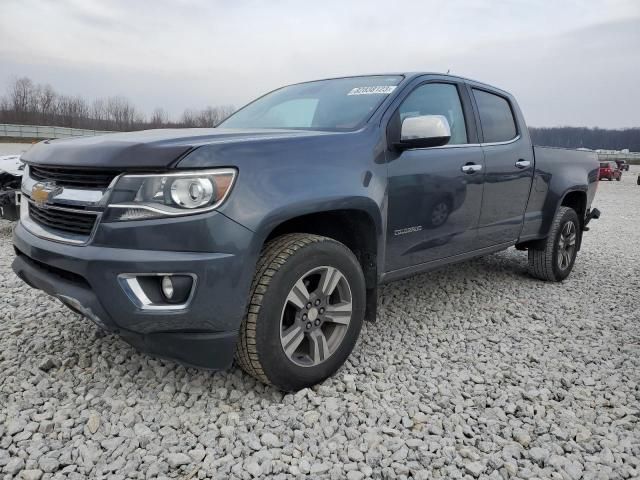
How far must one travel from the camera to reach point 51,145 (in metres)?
2.52

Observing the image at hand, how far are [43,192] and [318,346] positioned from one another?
1569 millimetres

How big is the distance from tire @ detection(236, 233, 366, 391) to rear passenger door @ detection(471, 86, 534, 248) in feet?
5.05

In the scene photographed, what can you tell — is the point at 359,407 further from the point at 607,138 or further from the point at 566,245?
the point at 607,138

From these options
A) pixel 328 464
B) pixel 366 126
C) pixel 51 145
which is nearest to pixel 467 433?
pixel 328 464

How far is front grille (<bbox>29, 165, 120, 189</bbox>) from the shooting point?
7.02 ft

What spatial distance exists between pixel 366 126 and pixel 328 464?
175 cm

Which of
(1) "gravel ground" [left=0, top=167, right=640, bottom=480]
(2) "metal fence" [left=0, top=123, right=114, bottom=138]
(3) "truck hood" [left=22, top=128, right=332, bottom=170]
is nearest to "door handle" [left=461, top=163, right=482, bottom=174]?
(1) "gravel ground" [left=0, top=167, right=640, bottom=480]

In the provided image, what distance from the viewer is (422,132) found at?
110 inches

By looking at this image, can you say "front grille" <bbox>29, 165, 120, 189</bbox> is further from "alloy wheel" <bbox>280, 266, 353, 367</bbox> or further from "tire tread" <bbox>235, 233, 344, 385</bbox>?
"alloy wheel" <bbox>280, 266, 353, 367</bbox>

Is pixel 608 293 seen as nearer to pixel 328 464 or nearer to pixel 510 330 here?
pixel 510 330

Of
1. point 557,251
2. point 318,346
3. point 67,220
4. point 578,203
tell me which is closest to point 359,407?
point 318,346

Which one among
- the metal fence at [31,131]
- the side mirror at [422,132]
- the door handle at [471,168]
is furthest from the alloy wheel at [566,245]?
the metal fence at [31,131]

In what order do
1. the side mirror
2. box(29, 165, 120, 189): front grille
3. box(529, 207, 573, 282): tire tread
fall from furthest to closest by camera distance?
box(529, 207, 573, 282): tire tread, the side mirror, box(29, 165, 120, 189): front grille

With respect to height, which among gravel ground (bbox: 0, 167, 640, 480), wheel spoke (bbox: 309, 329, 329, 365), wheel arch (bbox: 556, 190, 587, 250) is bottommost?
gravel ground (bbox: 0, 167, 640, 480)
